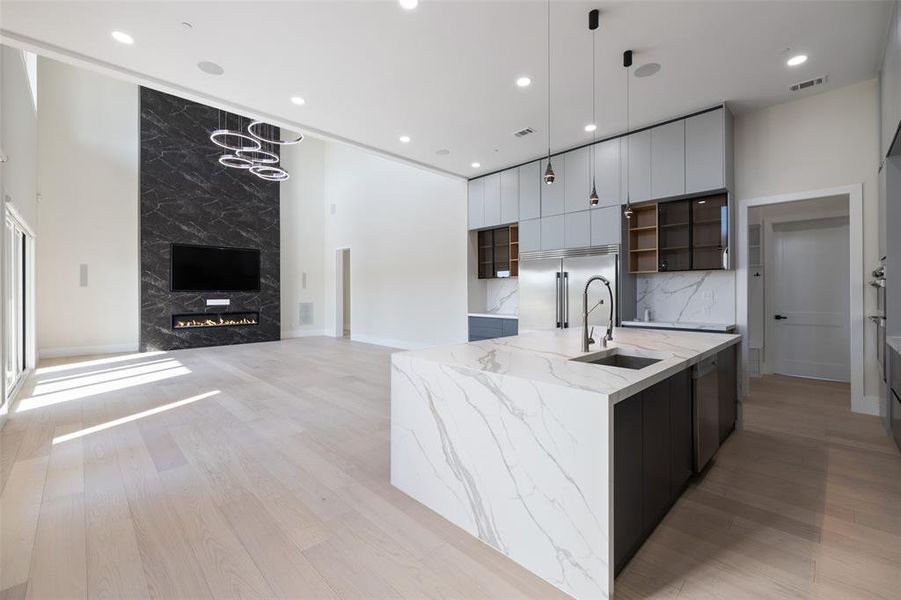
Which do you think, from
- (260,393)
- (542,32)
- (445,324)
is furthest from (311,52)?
(445,324)

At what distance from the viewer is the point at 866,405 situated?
3797 mm

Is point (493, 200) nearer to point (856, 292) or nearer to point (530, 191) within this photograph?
point (530, 191)

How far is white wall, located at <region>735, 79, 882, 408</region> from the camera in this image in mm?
3740

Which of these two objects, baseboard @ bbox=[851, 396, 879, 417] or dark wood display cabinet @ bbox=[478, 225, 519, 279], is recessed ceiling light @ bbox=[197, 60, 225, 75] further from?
baseboard @ bbox=[851, 396, 879, 417]

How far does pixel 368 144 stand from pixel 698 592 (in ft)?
17.9

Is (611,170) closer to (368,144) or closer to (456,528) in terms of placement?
(368,144)

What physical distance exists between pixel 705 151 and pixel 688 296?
164 centimetres

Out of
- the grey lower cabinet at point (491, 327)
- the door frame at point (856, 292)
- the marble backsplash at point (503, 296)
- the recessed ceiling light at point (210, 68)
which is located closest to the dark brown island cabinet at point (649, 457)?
the door frame at point (856, 292)

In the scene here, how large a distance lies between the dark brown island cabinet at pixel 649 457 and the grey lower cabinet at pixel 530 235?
3630 mm

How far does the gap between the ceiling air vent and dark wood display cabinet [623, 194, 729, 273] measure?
3.62ft

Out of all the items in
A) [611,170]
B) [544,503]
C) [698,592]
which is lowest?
[698,592]

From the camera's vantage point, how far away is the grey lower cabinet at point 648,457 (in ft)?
5.13

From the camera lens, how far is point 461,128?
4758 mm

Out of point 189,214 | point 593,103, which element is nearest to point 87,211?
point 189,214
